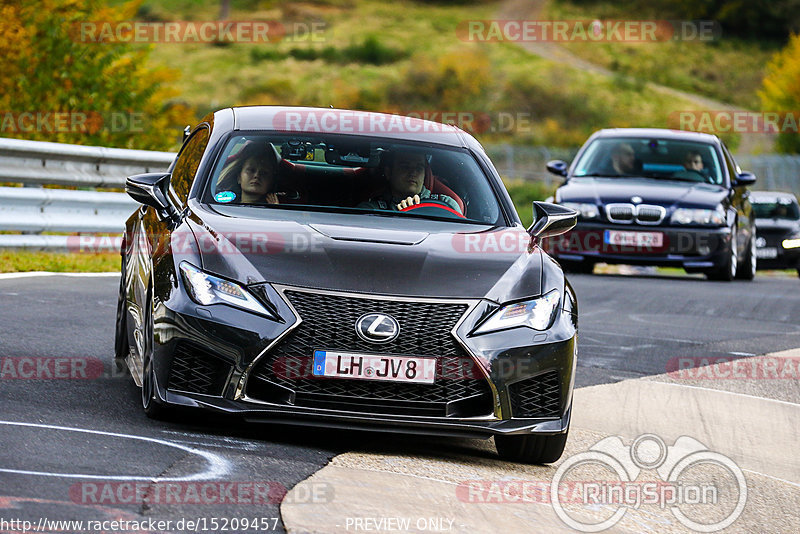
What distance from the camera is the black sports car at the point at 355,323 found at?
19.6 ft

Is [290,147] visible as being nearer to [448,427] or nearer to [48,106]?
[448,427]

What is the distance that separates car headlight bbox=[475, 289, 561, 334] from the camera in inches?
242

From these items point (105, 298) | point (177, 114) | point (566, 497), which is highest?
point (566, 497)

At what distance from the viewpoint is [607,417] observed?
7891 millimetres

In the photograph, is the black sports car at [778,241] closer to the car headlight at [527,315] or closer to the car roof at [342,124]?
the car roof at [342,124]

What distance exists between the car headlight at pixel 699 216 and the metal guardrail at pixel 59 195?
19.9 ft

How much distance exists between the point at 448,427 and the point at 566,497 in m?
0.59

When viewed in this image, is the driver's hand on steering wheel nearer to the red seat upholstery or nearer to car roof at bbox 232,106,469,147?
the red seat upholstery

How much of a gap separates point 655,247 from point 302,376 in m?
11.3

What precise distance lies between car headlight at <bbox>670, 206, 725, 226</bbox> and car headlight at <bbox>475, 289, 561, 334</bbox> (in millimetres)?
10693

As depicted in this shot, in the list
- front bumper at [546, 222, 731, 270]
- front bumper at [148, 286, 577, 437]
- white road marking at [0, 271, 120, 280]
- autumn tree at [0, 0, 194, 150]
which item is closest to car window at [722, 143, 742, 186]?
front bumper at [546, 222, 731, 270]

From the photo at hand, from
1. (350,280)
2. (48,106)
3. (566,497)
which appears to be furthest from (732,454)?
(48,106)

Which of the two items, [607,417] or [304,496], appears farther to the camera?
[607,417]

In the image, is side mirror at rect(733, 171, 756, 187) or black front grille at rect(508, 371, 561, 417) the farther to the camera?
side mirror at rect(733, 171, 756, 187)
